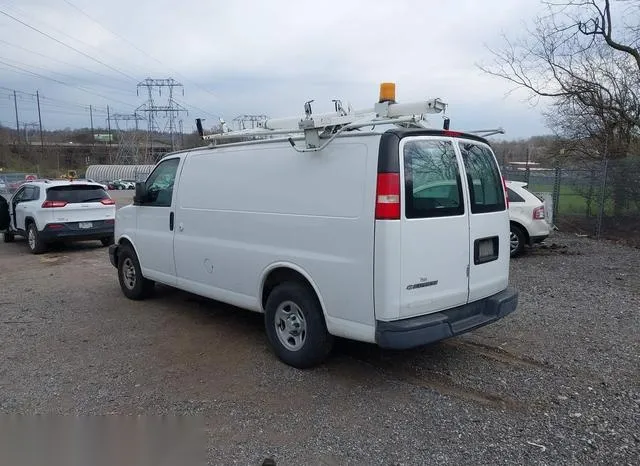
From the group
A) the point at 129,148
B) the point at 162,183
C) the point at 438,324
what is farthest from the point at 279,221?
the point at 129,148

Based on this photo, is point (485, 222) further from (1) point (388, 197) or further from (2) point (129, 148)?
(2) point (129, 148)

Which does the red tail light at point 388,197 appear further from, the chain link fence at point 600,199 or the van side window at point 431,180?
the chain link fence at point 600,199

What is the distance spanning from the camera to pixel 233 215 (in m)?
5.24

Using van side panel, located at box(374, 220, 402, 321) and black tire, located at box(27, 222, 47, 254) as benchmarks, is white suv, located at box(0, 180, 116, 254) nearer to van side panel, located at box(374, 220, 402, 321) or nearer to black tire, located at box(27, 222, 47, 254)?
black tire, located at box(27, 222, 47, 254)

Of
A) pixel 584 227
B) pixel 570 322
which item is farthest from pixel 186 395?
pixel 584 227

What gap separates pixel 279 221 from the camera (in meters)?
4.70

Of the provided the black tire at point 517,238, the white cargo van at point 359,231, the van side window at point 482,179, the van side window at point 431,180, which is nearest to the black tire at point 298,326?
the white cargo van at point 359,231

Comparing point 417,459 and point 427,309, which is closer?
point 417,459

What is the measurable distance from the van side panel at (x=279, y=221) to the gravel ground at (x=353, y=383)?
63cm

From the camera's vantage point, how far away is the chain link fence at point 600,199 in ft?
43.1

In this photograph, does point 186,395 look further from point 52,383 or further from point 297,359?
point 52,383

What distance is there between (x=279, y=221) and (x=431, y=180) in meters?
1.43

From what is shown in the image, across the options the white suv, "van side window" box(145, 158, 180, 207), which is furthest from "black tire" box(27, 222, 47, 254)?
"van side window" box(145, 158, 180, 207)

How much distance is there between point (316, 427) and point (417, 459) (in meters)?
0.77
